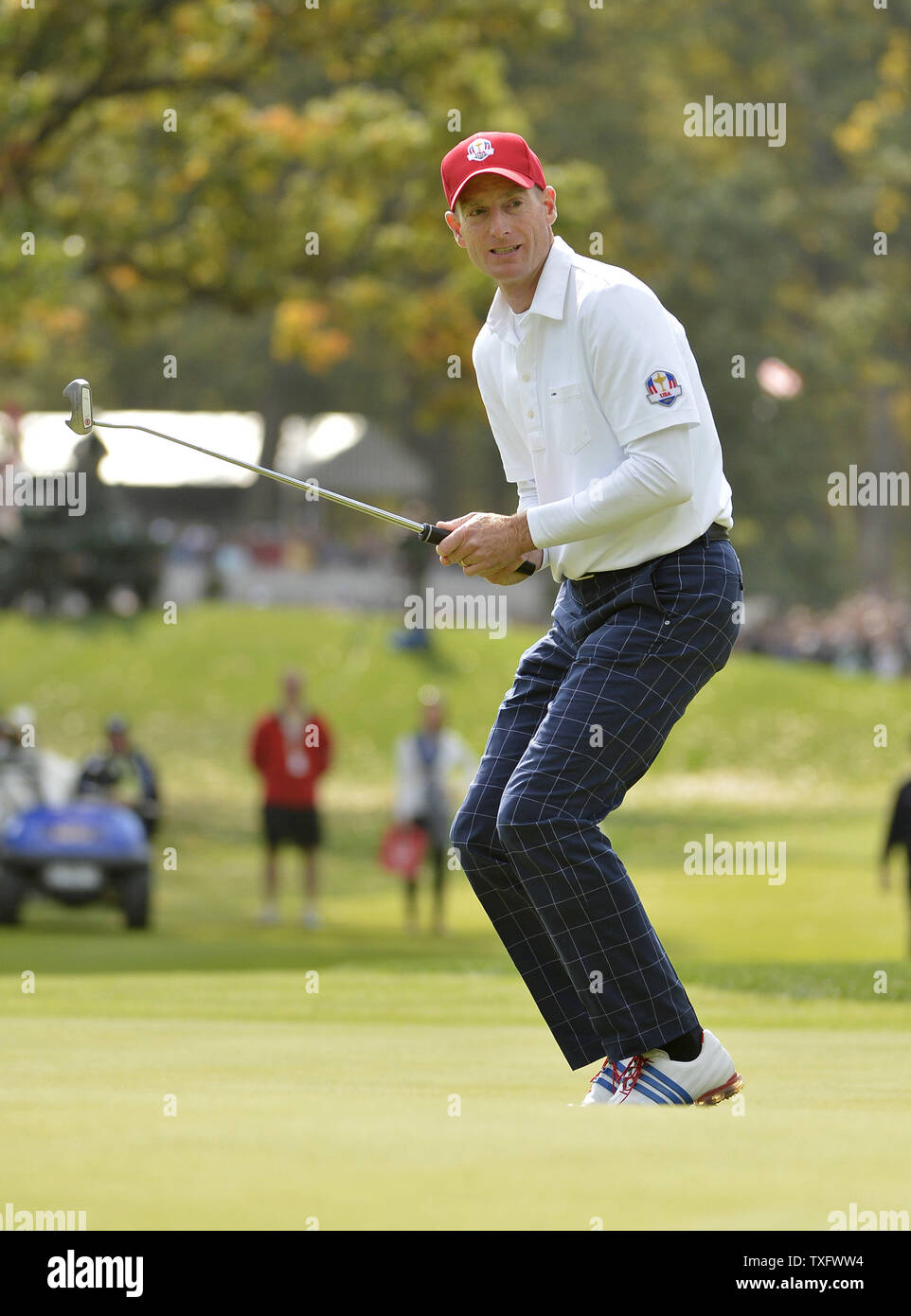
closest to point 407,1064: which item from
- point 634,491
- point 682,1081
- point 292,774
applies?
point 682,1081

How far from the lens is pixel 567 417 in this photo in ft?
15.8

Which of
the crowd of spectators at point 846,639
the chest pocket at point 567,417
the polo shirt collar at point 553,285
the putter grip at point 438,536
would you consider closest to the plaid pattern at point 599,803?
the putter grip at point 438,536

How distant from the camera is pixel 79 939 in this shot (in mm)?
15141

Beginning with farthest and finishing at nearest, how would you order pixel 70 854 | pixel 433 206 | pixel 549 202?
pixel 433 206 < pixel 70 854 < pixel 549 202

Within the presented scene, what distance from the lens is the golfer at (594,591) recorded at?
466cm

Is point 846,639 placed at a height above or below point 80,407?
above

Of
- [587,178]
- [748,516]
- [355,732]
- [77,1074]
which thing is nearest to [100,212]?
[587,178]

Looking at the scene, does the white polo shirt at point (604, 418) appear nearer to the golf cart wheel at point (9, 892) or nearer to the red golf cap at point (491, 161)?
the red golf cap at point (491, 161)

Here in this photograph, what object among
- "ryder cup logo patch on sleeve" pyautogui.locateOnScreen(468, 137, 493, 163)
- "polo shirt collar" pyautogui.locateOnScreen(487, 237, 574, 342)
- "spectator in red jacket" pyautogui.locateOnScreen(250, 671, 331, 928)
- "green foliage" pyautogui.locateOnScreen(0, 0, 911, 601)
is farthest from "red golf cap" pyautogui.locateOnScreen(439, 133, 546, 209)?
"green foliage" pyautogui.locateOnScreen(0, 0, 911, 601)

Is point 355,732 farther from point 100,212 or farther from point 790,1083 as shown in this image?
point 790,1083

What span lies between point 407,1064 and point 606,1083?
1011 mm

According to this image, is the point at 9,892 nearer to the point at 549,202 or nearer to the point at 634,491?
the point at 549,202

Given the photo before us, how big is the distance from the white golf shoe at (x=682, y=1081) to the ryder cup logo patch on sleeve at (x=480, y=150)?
7.10ft

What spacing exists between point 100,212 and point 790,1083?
21.2m
